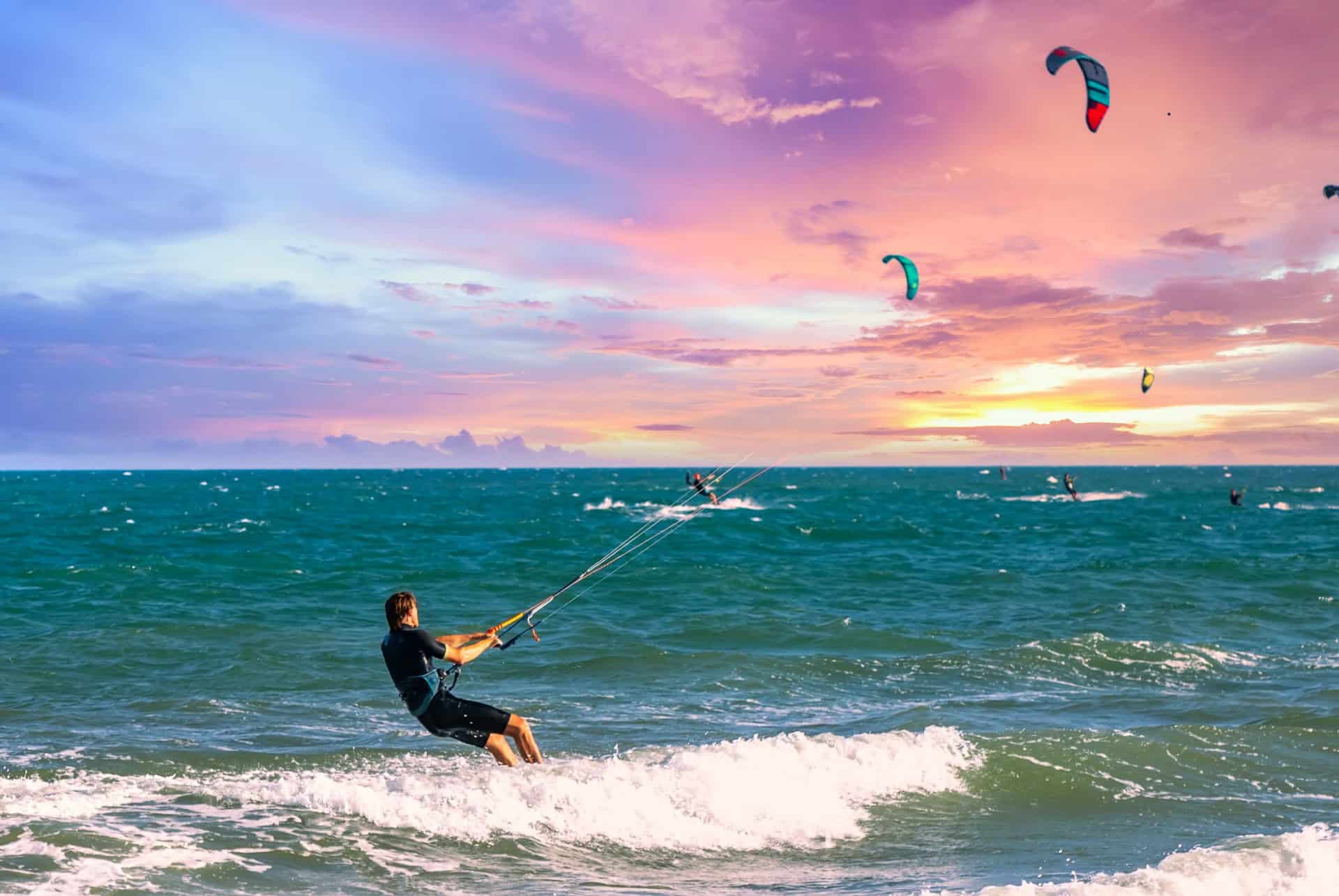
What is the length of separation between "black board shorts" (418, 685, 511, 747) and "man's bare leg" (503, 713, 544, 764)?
7 centimetres

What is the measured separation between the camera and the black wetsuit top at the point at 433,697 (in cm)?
833

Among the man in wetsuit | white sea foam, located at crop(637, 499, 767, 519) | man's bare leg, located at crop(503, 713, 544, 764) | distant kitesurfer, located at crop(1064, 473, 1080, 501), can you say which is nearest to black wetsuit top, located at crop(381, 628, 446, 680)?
the man in wetsuit

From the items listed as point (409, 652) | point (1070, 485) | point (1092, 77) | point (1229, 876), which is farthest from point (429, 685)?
point (1070, 485)

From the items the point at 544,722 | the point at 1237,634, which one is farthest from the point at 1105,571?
the point at 544,722

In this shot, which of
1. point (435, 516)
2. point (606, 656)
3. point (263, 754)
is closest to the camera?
point (263, 754)

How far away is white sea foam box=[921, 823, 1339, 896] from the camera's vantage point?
23.4 ft

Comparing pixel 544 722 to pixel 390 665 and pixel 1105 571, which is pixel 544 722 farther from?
pixel 1105 571

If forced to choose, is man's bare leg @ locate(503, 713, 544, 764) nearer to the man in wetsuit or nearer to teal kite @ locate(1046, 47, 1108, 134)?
the man in wetsuit

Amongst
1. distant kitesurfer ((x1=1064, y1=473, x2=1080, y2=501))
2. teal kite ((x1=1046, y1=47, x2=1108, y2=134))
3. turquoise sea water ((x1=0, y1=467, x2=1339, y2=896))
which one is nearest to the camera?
turquoise sea water ((x1=0, y1=467, x2=1339, y2=896))

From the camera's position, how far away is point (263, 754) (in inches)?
436

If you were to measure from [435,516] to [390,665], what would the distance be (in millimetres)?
51732

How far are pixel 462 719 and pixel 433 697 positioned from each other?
319mm

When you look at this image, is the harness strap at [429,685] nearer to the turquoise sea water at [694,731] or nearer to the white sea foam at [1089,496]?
the turquoise sea water at [694,731]

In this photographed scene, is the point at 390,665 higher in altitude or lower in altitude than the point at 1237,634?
higher
